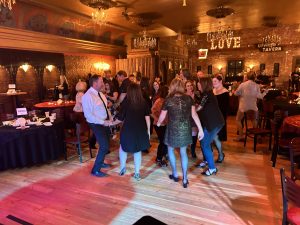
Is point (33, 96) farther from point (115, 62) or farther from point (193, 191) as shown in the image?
point (193, 191)

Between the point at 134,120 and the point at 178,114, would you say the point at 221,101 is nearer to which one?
the point at 178,114

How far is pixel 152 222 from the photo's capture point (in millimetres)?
1667

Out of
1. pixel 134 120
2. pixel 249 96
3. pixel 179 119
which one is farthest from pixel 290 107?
pixel 134 120

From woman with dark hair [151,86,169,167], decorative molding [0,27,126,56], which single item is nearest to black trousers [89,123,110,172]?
woman with dark hair [151,86,169,167]

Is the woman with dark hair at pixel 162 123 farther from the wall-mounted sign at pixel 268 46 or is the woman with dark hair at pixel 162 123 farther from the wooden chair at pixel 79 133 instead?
the wall-mounted sign at pixel 268 46

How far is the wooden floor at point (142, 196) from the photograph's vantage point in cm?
296

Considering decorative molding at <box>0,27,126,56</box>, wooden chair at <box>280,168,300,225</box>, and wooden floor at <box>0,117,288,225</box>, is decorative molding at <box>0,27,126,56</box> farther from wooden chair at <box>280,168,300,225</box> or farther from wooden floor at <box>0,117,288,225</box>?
wooden chair at <box>280,168,300,225</box>

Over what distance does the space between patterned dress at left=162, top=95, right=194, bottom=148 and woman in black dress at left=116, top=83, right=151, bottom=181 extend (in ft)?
1.24

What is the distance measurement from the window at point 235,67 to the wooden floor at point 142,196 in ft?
42.8

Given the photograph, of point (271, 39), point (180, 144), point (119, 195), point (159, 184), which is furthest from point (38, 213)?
point (271, 39)

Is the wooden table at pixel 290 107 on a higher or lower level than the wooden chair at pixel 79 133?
higher

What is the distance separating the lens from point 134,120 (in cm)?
360

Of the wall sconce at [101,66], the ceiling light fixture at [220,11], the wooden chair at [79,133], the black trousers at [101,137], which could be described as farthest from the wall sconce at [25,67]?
the ceiling light fixture at [220,11]

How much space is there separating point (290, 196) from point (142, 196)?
2.00 meters
